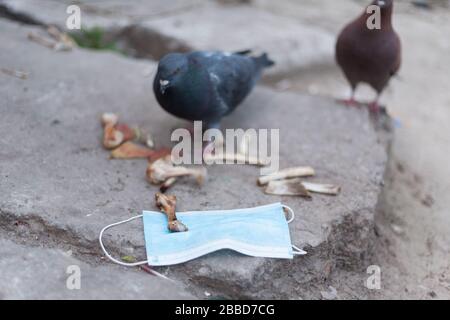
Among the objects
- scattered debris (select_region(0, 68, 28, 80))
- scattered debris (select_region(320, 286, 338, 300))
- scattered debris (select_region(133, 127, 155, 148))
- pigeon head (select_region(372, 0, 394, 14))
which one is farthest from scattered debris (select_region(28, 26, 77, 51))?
scattered debris (select_region(320, 286, 338, 300))

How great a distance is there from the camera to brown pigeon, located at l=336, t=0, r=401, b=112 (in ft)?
14.0

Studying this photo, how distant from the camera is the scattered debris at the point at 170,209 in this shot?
2906 millimetres

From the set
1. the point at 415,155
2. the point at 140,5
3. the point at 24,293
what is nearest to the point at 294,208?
the point at 24,293

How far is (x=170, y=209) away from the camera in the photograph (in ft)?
9.96

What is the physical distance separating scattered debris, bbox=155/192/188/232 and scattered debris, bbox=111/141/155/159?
0.53 meters

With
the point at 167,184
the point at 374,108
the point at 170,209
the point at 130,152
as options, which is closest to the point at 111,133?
the point at 130,152

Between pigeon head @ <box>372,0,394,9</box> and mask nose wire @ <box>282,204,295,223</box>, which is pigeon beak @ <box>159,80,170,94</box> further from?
pigeon head @ <box>372,0,394,9</box>

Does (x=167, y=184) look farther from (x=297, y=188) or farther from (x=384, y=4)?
(x=384, y=4)

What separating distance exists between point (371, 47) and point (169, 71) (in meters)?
1.71

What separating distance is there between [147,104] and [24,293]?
2.17m

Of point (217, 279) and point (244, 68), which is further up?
point (244, 68)

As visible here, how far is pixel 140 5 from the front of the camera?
6586 millimetres
